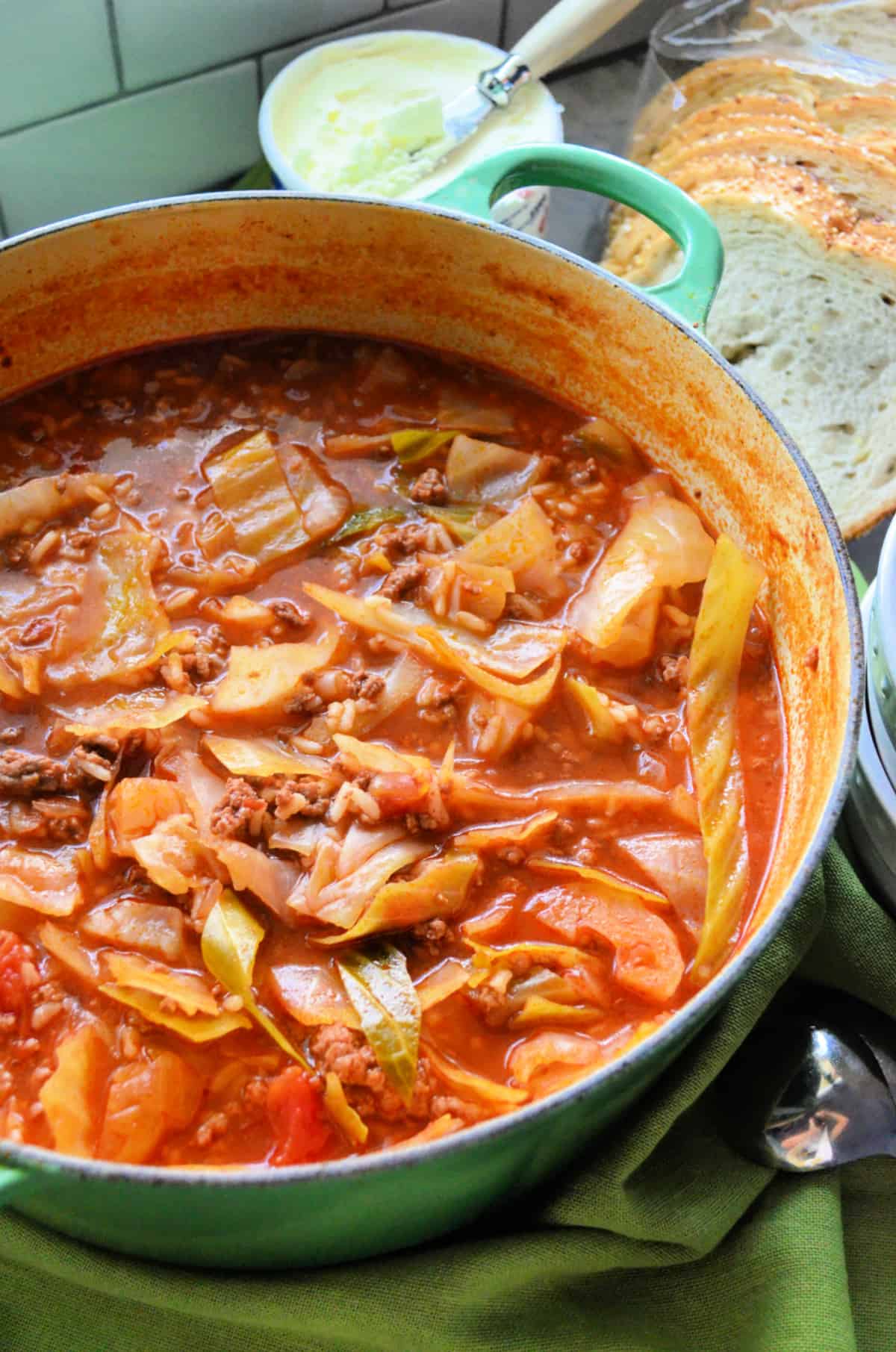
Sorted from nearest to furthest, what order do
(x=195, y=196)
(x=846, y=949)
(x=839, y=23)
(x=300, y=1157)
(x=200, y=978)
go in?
(x=300, y=1157) < (x=200, y=978) < (x=846, y=949) < (x=195, y=196) < (x=839, y=23)

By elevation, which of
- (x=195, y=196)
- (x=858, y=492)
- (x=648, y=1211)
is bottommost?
(x=648, y=1211)

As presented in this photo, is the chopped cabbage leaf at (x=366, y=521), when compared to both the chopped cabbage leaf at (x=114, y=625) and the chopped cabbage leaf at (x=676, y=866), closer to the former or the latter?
the chopped cabbage leaf at (x=114, y=625)

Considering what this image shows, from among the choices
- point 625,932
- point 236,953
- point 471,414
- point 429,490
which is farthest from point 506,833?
point 471,414

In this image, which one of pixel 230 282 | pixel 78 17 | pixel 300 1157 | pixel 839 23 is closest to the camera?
→ pixel 300 1157

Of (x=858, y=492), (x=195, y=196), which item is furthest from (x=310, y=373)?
(x=858, y=492)

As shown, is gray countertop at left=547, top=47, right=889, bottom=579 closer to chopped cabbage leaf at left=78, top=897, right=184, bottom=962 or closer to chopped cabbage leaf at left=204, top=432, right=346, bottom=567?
chopped cabbage leaf at left=204, top=432, right=346, bottom=567

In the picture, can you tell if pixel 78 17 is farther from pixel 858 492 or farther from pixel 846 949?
pixel 846 949
